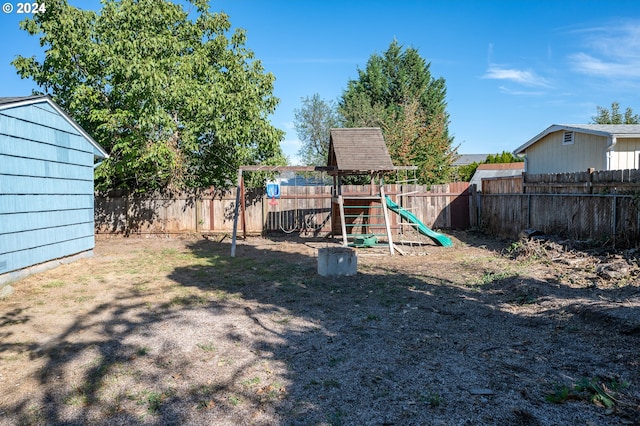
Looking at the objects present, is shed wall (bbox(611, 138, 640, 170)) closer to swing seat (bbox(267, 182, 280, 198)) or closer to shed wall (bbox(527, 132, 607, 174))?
shed wall (bbox(527, 132, 607, 174))

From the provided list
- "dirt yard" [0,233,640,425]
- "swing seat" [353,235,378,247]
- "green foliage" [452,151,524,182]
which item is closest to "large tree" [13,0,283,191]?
"swing seat" [353,235,378,247]

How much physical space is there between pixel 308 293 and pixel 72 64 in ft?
35.4

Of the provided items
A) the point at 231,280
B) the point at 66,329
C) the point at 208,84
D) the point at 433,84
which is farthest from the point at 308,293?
the point at 433,84

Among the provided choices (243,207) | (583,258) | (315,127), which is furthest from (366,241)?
(315,127)

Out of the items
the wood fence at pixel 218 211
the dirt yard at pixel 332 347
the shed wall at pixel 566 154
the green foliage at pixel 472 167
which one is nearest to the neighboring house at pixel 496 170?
the green foliage at pixel 472 167

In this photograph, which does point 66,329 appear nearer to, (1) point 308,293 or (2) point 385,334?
(1) point 308,293

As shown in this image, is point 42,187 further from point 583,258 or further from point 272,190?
point 583,258

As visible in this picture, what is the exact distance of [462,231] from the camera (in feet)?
50.8

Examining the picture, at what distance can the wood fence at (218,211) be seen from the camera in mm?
14984

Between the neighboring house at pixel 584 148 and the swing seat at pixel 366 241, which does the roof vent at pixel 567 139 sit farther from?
the swing seat at pixel 366 241

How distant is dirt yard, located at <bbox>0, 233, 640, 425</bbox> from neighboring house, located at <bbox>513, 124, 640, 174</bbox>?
584cm

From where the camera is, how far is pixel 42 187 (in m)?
9.02

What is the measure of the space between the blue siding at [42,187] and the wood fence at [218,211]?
3.89m

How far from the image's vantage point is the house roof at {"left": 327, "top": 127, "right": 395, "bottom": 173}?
39.0 ft
